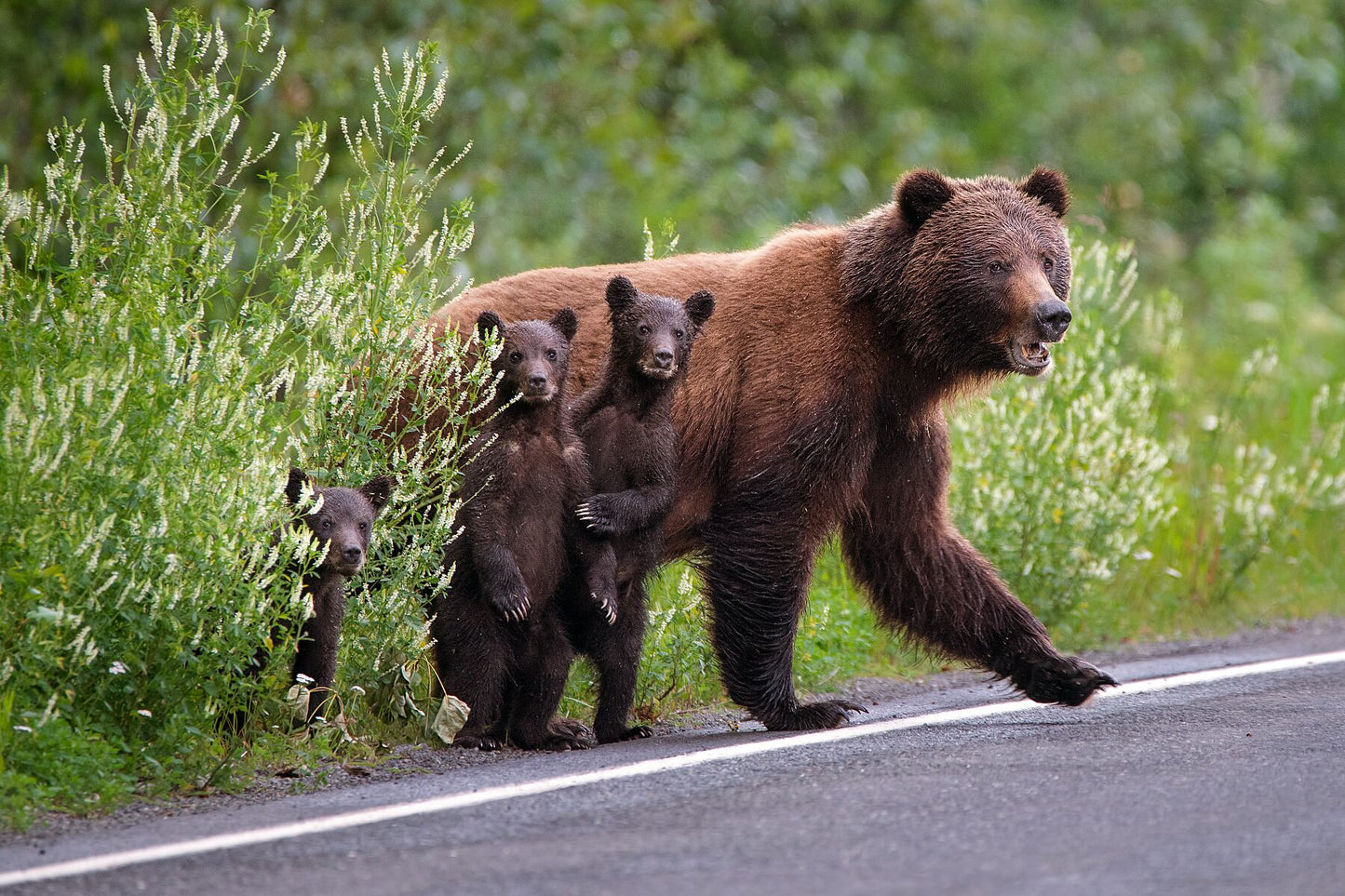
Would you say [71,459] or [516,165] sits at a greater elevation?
[516,165]

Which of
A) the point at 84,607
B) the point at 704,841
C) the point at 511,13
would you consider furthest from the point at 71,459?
the point at 511,13

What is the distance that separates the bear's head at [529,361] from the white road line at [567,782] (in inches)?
60.1

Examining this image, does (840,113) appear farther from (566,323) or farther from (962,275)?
(566,323)

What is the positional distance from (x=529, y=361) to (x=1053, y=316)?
2.16 m

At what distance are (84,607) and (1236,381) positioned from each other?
1006cm

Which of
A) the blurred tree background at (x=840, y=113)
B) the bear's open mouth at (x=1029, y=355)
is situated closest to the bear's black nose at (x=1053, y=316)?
the bear's open mouth at (x=1029, y=355)

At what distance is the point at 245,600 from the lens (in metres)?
5.56

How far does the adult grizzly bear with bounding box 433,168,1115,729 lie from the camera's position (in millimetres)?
6832

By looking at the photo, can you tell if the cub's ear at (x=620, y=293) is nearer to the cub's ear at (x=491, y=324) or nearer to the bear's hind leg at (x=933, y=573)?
the cub's ear at (x=491, y=324)

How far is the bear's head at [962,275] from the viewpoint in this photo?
23.2 feet

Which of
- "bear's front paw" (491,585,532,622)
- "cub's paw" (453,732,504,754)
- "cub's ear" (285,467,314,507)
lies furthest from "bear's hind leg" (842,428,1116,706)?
"cub's ear" (285,467,314,507)

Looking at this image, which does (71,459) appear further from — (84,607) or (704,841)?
(704,841)

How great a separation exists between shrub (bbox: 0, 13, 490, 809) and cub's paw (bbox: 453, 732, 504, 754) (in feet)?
1.36

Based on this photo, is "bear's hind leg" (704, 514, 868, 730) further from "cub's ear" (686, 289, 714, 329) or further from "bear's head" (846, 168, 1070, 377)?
"bear's head" (846, 168, 1070, 377)
